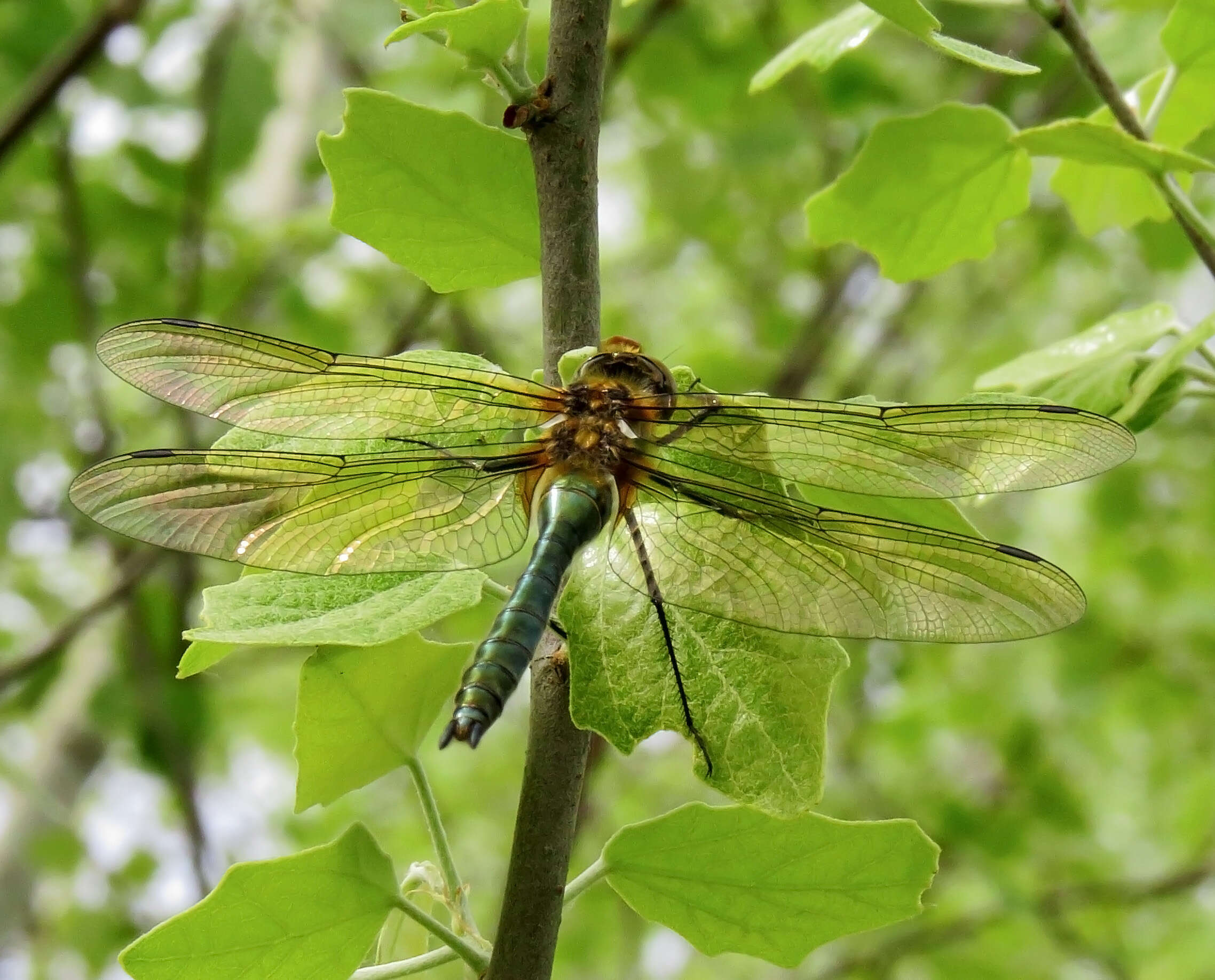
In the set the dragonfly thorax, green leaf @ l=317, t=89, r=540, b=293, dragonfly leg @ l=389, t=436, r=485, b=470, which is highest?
green leaf @ l=317, t=89, r=540, b=293

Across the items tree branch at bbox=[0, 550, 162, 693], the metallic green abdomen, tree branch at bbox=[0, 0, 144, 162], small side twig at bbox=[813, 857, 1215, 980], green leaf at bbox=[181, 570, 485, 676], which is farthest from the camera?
small side twig at bbox=[813, 857, 1215, 980]

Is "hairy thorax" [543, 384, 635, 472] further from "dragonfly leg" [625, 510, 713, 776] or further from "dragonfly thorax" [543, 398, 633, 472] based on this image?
"dragonfly leg" [625, 510, 713, 776]

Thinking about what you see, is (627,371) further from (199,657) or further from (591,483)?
(199,657)

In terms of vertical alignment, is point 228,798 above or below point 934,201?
above

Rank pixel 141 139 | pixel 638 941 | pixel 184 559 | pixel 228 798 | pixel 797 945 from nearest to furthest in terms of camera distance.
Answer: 1. pixel 797 945
2. pixel 184 559
3. pixel 141 139
4. pixel 638 941
5. pixel 228 798

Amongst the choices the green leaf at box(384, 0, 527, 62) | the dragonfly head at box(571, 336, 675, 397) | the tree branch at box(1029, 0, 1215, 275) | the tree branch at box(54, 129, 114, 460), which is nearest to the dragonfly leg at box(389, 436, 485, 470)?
the dragonfly head at box(571, 336, 675, 397)

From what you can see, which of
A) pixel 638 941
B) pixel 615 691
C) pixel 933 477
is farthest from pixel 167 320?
pixel 638 941

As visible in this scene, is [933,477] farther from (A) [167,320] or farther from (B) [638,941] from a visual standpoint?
(B) [638,941]
